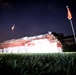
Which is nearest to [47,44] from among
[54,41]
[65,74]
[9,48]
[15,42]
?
[54,41]

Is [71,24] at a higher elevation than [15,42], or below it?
higher

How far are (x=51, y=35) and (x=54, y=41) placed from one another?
52 cm

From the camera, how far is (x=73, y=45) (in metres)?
9.86

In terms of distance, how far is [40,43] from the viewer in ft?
29.4

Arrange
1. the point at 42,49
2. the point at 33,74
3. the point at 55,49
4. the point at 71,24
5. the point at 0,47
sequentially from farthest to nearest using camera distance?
the point at 0,47 < the point at 71,24 < the point at 42,49 < the point at 55,49 < the point at 33,74

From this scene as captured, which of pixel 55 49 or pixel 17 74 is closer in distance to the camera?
pixel 17 74

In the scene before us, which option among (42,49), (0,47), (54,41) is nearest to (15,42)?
(0,47)

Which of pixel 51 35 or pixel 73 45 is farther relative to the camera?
pixel 73 45

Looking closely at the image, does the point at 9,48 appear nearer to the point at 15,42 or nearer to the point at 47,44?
the point at 15,42

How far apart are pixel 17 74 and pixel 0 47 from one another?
40.9 ft

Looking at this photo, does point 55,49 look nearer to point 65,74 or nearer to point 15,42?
point 15,42

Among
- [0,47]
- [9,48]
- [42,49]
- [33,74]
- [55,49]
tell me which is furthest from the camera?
[0,47]

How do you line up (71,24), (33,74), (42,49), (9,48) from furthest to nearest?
(9,48), (71,24), (42,49), (33,74)

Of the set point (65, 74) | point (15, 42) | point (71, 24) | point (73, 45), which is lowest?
point (65, 74)
